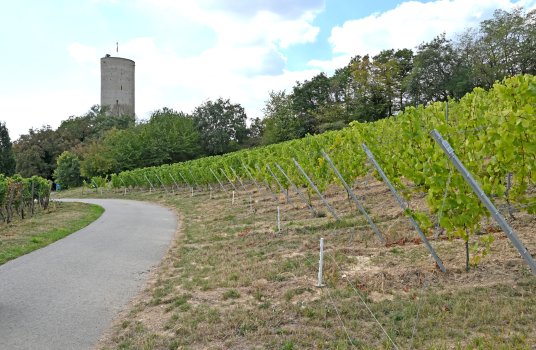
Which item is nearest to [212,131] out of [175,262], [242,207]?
[242,207]

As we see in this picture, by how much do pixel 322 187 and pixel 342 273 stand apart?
6.09 m

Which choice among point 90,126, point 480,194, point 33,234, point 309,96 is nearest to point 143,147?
point 90,126

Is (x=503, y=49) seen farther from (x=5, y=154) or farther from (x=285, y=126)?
(x=5, y=154)

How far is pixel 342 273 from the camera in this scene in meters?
5.70

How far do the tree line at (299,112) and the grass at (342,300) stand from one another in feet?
106

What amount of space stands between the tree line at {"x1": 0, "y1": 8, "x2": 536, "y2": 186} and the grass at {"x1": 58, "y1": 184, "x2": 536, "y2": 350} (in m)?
32.4

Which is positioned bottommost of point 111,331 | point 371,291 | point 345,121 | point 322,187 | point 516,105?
point 111,331

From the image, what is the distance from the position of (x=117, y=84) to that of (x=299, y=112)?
95.9 feet

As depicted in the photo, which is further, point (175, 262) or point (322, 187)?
point (322, 187)

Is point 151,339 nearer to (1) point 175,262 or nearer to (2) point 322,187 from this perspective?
(1) point 175,262

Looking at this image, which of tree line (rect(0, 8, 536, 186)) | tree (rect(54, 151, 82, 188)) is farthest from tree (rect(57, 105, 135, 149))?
tree (rect(54, 151, 82, 188))

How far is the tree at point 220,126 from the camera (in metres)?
56.8

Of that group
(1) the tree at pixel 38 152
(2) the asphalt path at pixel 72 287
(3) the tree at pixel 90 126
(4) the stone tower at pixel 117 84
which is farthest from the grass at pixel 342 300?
(4) the stone tower at pixel 117 84

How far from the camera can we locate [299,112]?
163ft
